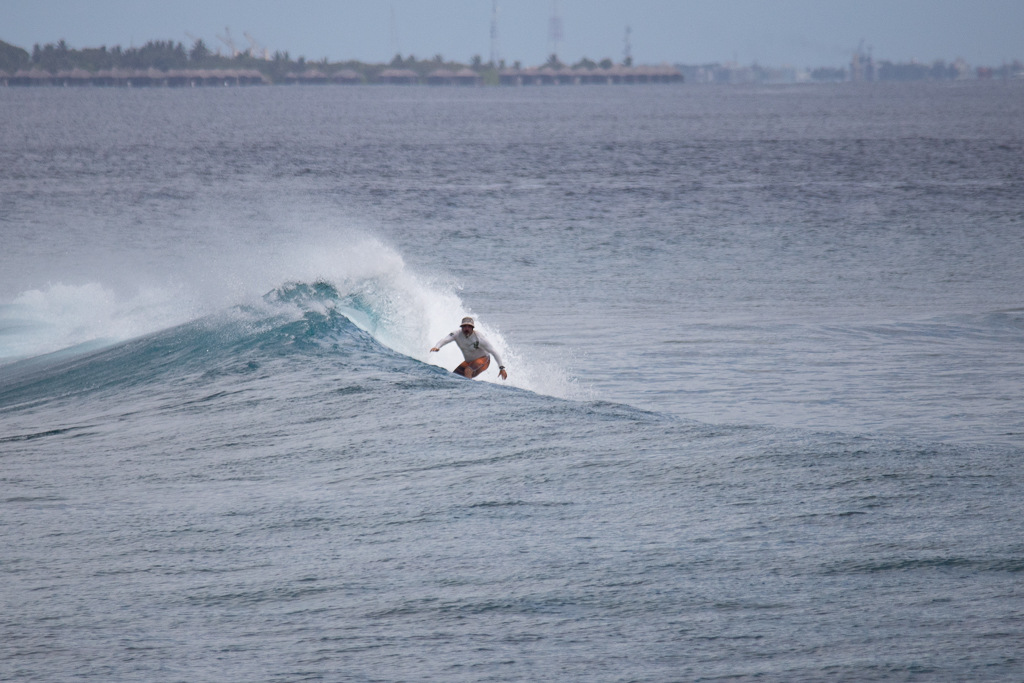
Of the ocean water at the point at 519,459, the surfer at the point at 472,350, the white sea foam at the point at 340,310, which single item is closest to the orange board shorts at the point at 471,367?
the surfer at the point at 472,350

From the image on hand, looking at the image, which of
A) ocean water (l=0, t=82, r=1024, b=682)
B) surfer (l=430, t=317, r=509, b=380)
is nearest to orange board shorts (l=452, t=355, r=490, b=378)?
surfer (l=430, t=317, r=509, b=380)

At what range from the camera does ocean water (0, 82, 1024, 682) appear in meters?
7.59

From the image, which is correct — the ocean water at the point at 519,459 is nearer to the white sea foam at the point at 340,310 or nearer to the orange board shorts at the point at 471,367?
the white sea foam at the point at 340,310

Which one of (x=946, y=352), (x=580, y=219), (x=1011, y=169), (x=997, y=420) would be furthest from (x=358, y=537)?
(x=1011, y=169)

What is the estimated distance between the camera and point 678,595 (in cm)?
812

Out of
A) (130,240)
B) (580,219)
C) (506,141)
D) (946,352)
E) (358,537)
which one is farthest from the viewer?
(506,141)

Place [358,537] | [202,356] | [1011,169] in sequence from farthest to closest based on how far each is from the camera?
[1011,169], [202,356], [358,537]

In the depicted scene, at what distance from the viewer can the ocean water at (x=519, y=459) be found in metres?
7.59

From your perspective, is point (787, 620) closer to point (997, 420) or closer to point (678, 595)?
point (678, 595)

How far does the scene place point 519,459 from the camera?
37.7ft

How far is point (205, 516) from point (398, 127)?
367 ft

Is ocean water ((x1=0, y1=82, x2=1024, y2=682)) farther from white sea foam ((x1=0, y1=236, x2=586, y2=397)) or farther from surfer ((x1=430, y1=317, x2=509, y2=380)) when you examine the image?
surfer ((x1=430, y1=317, x2=509, y2=380))

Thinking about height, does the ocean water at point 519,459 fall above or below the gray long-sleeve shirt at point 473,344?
below

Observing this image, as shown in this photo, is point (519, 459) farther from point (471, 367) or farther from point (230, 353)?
point (230, 353)
